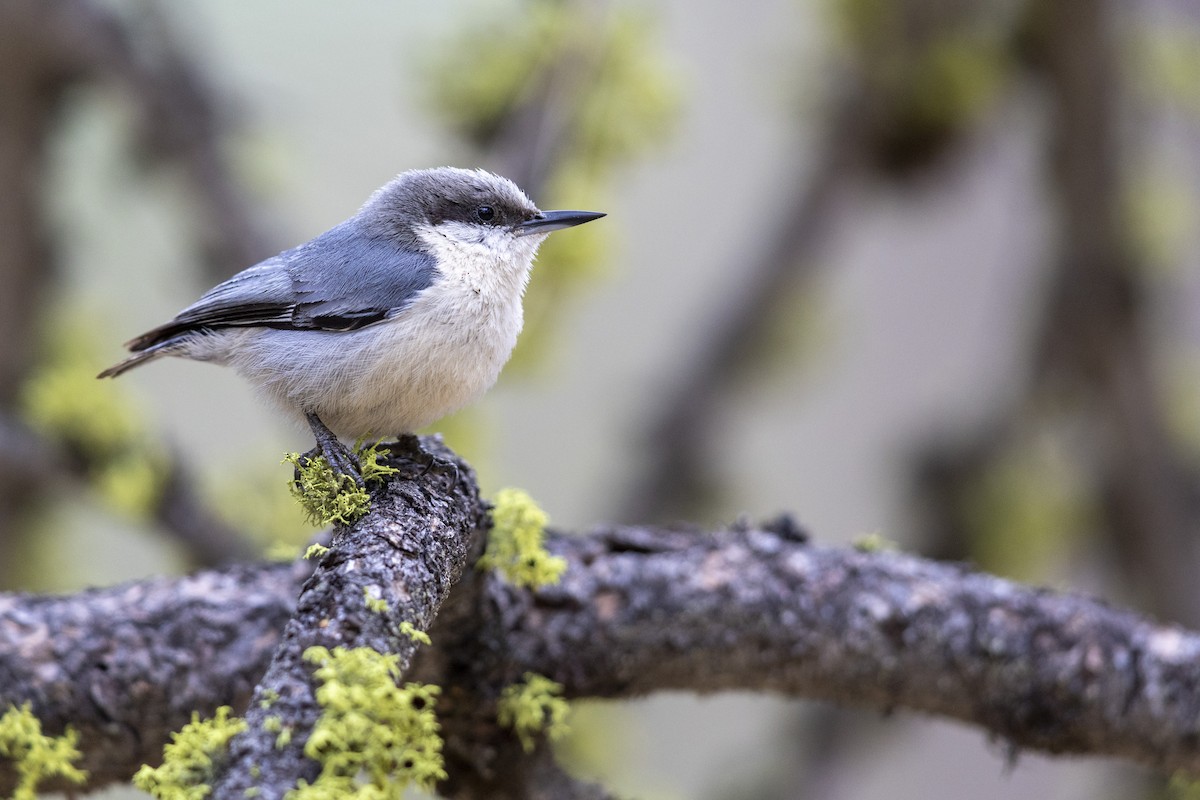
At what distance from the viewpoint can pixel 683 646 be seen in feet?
5.98

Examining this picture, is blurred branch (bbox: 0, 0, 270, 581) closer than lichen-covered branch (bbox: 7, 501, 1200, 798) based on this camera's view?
No

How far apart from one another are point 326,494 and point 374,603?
1.01 ft

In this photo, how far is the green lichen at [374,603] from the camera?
3.74ft

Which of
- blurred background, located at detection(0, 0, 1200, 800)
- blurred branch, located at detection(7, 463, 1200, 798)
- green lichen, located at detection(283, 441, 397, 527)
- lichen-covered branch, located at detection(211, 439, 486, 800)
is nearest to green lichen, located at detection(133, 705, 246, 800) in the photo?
lichen-covered branch, located at detection(211, 439, 486, 800)

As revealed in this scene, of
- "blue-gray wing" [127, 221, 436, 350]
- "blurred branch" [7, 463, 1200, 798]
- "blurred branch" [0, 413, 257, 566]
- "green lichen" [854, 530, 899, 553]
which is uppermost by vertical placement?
"blue-gray wing" [127, 221, 436, 350]

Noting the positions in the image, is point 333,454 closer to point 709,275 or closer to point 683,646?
point 683,646

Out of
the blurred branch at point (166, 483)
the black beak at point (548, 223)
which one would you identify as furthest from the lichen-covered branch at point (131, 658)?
the blurred branch at point (166, 483)

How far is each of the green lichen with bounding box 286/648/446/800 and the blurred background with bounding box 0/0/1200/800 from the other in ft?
3.87

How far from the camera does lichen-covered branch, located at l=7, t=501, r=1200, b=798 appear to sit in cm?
170

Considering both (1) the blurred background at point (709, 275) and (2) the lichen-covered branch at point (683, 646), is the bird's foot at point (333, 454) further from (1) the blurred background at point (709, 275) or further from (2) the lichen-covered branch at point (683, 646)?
Answer: (1) the blurred background at point (709, 275)

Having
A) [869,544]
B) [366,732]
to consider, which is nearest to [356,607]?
[366,732]

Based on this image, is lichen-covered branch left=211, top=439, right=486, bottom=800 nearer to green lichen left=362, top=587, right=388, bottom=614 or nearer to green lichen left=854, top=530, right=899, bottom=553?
green lichen left=362, top=587, right=388, bottom=614

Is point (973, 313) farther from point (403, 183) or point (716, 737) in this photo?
point (403, 183)

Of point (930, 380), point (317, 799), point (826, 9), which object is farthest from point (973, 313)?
point (317, 799)
